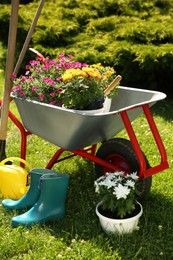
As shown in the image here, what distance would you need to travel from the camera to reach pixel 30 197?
9.28 feet

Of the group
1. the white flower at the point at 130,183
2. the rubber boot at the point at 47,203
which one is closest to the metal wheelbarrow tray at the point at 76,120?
the rubber boot at the point at 47,203

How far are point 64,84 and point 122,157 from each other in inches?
22.8

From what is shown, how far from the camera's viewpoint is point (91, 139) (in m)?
2.81

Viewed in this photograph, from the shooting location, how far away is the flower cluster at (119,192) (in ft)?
8.37

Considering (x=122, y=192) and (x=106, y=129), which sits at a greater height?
(x=106, y=129)

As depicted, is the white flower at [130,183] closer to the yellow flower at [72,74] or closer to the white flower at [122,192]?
the white flower at [122,192]

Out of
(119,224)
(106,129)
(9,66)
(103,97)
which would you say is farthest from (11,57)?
(119,224)

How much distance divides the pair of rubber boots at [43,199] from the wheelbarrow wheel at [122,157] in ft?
1.12

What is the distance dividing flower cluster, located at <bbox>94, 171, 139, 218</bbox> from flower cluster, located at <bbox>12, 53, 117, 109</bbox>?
0.46 meters

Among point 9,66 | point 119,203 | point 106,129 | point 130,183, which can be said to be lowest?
point 119,203

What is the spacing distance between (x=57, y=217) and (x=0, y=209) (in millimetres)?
387

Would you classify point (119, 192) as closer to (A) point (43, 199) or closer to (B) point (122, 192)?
(B) point (122, 192)

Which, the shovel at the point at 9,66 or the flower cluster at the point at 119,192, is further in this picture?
the shovel at the point at 9,66

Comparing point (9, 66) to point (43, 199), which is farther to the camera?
point (9, 66)
